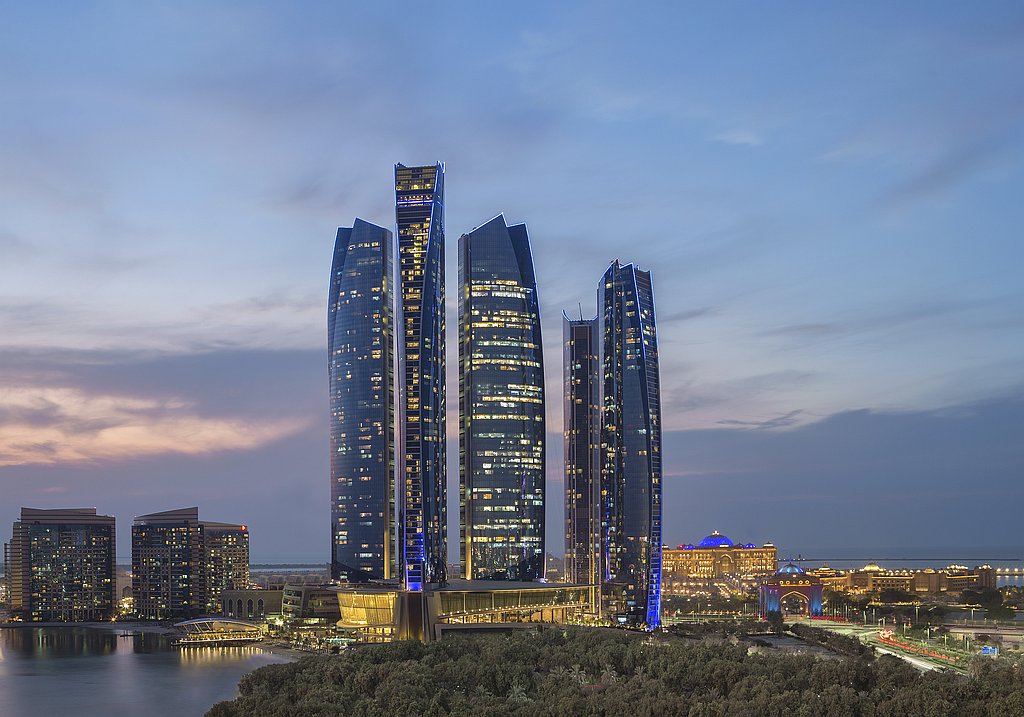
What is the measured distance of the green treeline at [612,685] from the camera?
165 feet

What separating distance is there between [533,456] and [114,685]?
71.9 meters

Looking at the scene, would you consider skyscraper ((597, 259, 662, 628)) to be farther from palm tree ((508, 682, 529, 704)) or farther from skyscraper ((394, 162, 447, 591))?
palm tree ((508, 682, 529, 704))

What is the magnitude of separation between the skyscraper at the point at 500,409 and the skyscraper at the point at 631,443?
1180cm

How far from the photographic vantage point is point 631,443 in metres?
166

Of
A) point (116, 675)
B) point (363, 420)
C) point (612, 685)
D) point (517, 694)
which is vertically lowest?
point (116, 675)

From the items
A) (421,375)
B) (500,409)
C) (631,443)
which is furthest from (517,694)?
(631,443)

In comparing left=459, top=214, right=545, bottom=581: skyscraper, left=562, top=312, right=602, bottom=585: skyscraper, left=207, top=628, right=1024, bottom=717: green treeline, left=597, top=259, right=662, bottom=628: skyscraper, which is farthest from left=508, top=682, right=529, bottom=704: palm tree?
left=562, top=312, right=602, bottom=585: skyscraper

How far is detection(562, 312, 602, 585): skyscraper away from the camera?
593ft

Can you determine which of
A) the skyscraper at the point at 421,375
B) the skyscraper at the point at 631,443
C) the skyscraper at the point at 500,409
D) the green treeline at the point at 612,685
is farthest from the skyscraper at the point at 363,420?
the green treeline at the point at 612,685

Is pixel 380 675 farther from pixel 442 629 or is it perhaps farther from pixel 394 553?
pixel 394 553

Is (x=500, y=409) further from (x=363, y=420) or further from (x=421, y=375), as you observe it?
(x=421, y=375)

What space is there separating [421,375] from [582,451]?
161 ft

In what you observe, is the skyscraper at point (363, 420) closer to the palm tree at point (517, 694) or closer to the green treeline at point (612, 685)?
the green treeline at point (612, 685)

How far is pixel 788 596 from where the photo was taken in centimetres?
18162
